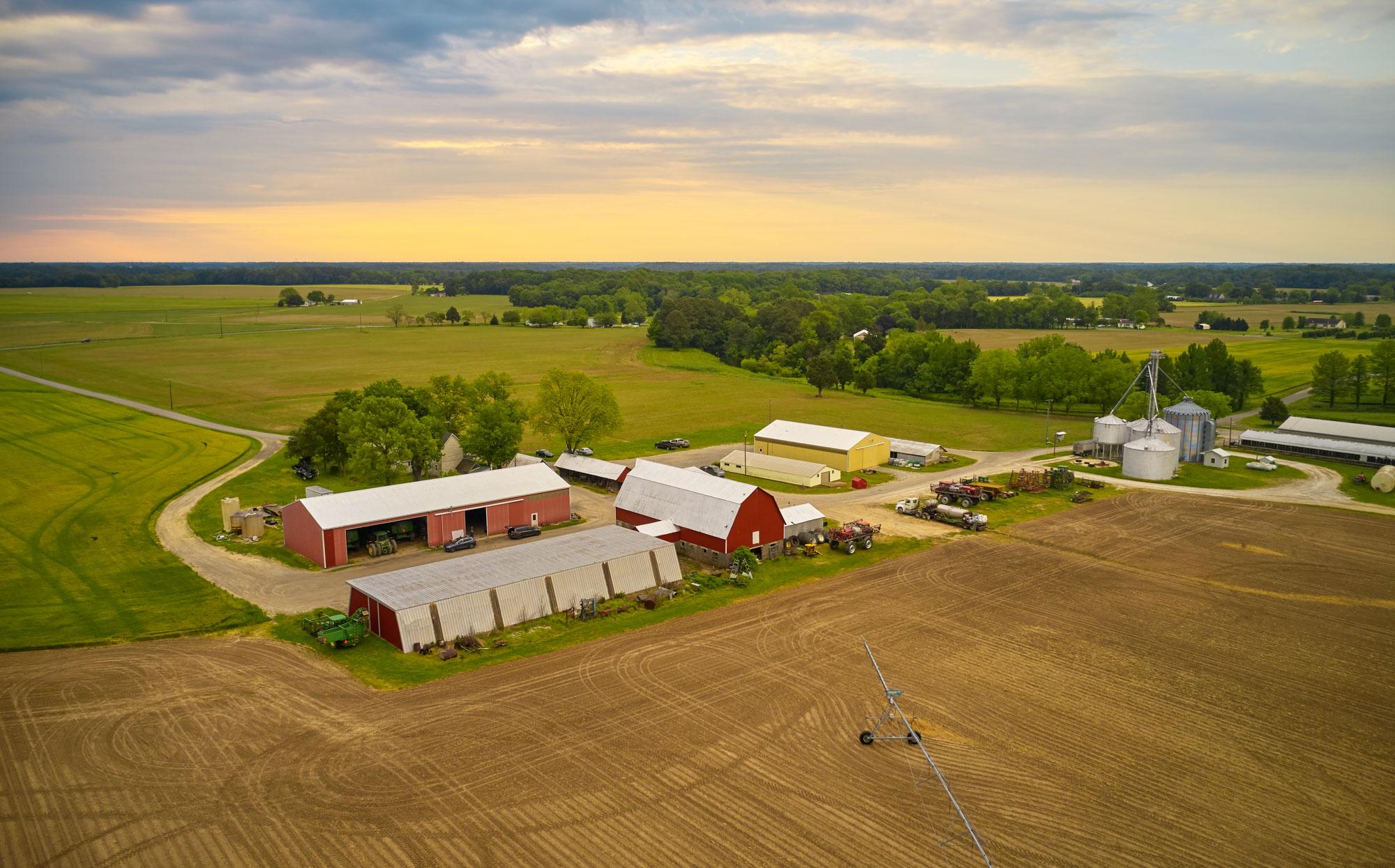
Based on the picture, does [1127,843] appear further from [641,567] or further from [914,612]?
[641,567]

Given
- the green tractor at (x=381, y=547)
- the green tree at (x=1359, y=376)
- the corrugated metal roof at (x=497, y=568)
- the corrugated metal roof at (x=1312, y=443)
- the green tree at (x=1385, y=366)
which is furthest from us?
the green tree at (x=1359, y=376)

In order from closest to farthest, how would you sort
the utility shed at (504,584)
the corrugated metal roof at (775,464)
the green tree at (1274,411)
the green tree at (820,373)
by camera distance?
the utility shed at (504,584) < the corrugated metal roof at (775,464) < the green tree at (1274,411) < the green tree at (820,373)

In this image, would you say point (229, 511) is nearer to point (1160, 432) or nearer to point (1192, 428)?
point (1160, 432)

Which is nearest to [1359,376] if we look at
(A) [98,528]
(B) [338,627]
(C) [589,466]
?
(C) [589,466]

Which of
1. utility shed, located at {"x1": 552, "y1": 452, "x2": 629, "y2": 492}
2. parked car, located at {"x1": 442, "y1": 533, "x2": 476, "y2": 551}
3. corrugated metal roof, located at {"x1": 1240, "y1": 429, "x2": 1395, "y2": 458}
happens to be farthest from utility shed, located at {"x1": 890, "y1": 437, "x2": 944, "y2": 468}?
parked car, located at {"x1": 442, "y1": 533, "x2": 476, "y2": 551}

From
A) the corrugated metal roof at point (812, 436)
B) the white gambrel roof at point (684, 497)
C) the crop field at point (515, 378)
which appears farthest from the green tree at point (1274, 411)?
the white gambrel roof at point (684, 497)

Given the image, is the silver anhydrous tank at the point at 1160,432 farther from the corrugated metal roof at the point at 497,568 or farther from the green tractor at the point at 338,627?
the green tractor at the point at 338,627
